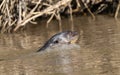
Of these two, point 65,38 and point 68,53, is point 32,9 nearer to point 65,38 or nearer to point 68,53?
point 65,38

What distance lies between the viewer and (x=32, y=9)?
1160cm

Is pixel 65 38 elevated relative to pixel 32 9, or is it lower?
lower

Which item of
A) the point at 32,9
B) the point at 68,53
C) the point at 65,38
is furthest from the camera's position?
the point at 32,9

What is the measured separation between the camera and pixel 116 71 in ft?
22.2

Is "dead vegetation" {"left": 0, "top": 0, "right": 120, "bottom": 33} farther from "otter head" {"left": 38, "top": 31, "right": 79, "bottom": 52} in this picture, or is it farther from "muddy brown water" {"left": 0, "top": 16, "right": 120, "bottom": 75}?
"otter head" {"left": 38, "top": 31, "right": 79, "bottom": 52}

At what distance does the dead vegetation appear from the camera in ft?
37.0

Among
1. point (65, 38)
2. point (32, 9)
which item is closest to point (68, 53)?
point (65, 38)

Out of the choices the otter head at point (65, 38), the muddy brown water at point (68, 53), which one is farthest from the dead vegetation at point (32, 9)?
the otter head at point (65, 38)

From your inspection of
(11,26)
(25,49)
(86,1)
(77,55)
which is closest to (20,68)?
(77,55)

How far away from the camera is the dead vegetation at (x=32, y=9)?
11.3 metres

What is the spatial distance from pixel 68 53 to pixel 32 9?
11.3ft

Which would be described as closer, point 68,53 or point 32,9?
point 68,53

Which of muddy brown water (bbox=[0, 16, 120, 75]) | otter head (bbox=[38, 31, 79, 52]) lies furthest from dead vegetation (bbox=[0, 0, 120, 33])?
otter head (bbox=[38, 31, 79, 52])

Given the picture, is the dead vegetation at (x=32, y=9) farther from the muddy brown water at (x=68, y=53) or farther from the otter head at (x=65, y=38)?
the otter head at (x=65, y=38)
